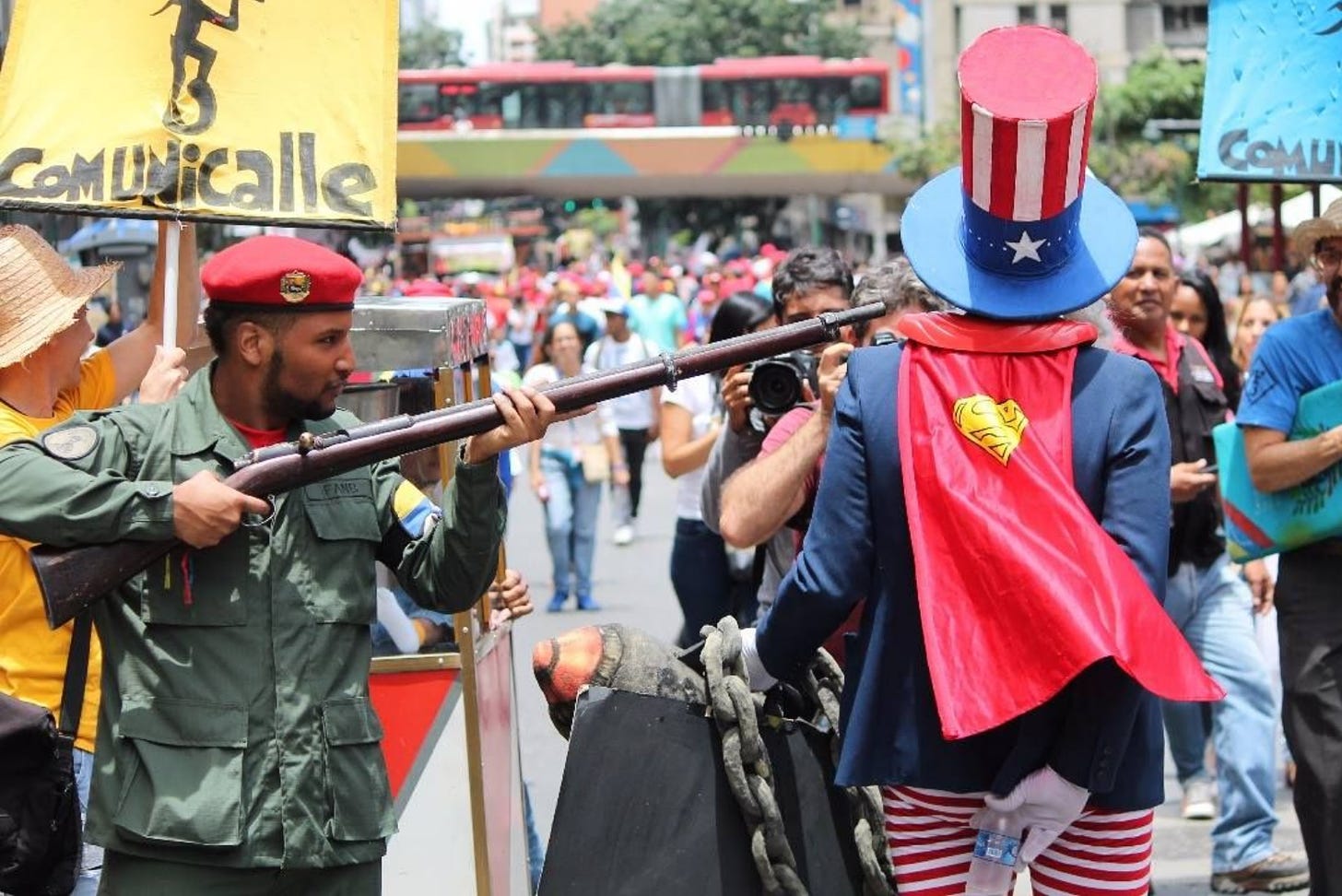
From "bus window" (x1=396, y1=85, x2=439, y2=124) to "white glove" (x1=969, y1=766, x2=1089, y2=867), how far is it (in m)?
61.8

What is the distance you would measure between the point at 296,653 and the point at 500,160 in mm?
62290

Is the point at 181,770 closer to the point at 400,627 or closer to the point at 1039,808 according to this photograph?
the point at 1039,808

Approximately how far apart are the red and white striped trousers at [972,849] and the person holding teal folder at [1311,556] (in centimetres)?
153

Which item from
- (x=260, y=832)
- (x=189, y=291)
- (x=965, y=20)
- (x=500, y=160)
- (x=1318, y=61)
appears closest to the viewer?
(x=260, y=832)

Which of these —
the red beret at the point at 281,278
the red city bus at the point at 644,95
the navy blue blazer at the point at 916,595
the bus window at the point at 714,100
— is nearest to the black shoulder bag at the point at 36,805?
the red beret at the point at 281,278

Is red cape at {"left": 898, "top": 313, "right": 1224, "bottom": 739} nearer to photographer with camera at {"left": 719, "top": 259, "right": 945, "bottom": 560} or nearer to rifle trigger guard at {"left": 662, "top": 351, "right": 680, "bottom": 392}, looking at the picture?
rifle trigger guard at {"left": 662, "top": 351, "right": 680, "bottom": 392}

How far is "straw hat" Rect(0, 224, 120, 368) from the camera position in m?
4.34

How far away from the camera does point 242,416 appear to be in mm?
3695

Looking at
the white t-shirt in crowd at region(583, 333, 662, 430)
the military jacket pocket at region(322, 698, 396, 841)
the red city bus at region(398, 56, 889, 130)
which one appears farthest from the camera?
the red city bus at region(398, 56, 889, 130)

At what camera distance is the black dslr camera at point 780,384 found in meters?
4.82

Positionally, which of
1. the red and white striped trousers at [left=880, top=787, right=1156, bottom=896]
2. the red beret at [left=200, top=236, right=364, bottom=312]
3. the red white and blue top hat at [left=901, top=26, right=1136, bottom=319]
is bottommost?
the red and white striped trousers at [left=880, top=787, right=1156, bottom=896]

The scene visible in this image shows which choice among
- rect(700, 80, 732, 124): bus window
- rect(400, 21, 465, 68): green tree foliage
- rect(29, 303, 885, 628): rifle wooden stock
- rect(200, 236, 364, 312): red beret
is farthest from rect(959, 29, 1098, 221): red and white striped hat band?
rect(400, 21, 465, 68): green tree foliage

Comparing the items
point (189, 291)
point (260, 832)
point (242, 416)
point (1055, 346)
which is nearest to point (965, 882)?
point (1055, 346)

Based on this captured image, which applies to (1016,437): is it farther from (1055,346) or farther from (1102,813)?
(1102,813)
